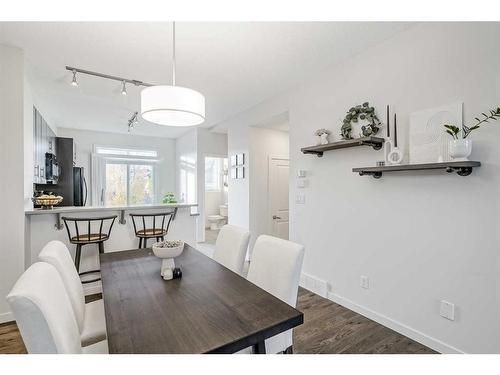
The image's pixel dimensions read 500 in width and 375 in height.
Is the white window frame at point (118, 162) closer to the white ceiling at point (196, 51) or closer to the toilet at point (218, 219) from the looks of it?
the toilet at point (218, 219)

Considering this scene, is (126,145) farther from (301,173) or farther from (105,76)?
(301,173)

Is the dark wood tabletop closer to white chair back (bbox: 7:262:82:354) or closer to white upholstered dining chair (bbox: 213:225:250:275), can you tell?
white chair back (bbox: 7:262:82:354)

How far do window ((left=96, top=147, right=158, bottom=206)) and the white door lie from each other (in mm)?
3902

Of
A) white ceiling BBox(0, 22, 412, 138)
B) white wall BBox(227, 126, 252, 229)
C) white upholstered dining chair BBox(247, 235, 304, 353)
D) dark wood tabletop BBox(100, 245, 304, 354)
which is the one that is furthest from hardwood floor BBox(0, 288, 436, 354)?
white ceiling BBox(0, 22, 412, 138)

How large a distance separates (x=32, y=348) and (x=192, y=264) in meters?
1.05

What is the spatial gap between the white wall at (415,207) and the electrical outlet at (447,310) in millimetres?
30

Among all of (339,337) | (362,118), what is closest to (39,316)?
(339,337)

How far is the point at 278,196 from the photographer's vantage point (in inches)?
178

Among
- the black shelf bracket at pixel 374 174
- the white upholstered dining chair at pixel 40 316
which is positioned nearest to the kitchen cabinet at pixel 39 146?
the white upholstered dining chair at pixel 40 316

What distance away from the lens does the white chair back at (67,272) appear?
58.0 inches

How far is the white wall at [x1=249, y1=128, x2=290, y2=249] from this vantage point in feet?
14.0

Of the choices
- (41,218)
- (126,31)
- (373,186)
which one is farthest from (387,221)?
(41,218)

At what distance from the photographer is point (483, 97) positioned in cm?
174
